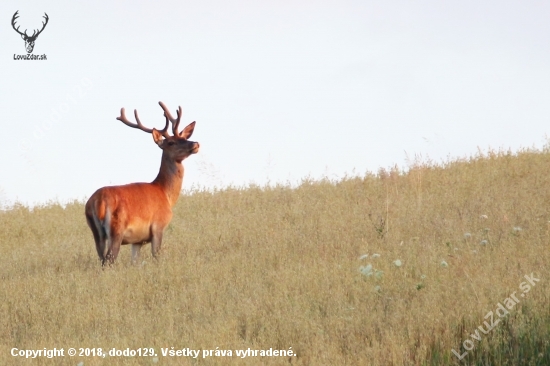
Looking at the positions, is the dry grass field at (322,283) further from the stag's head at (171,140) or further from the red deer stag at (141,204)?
the stag's head at (171,140)

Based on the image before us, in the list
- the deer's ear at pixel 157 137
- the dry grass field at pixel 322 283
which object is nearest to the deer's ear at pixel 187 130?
the deer's ear at pixel 157 137

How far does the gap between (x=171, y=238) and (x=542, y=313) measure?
21.6 feet

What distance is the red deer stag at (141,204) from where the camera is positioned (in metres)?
10.5

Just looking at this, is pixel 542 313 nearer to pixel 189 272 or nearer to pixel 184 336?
pixel 184 336

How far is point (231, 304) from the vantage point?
837 centimetres

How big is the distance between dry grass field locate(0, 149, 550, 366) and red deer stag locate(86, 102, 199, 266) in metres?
0.33

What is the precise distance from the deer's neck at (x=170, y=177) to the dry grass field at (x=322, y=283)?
2.30 feet

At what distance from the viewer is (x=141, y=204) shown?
10.9 metres

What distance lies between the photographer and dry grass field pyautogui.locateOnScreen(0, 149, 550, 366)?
275 inches

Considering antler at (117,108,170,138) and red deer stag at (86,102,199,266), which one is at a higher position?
antler at (117,108,170,138)

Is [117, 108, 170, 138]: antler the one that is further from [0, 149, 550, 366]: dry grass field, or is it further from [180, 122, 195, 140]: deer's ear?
[0, 149, 550, 366]: dry grass field

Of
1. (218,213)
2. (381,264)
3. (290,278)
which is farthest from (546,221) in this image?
(218,213)

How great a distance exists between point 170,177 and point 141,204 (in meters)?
1.03

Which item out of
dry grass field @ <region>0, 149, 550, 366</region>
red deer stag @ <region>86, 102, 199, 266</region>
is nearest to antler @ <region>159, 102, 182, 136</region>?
red deer stag @ <region>86, 102, 199, 266</region>
